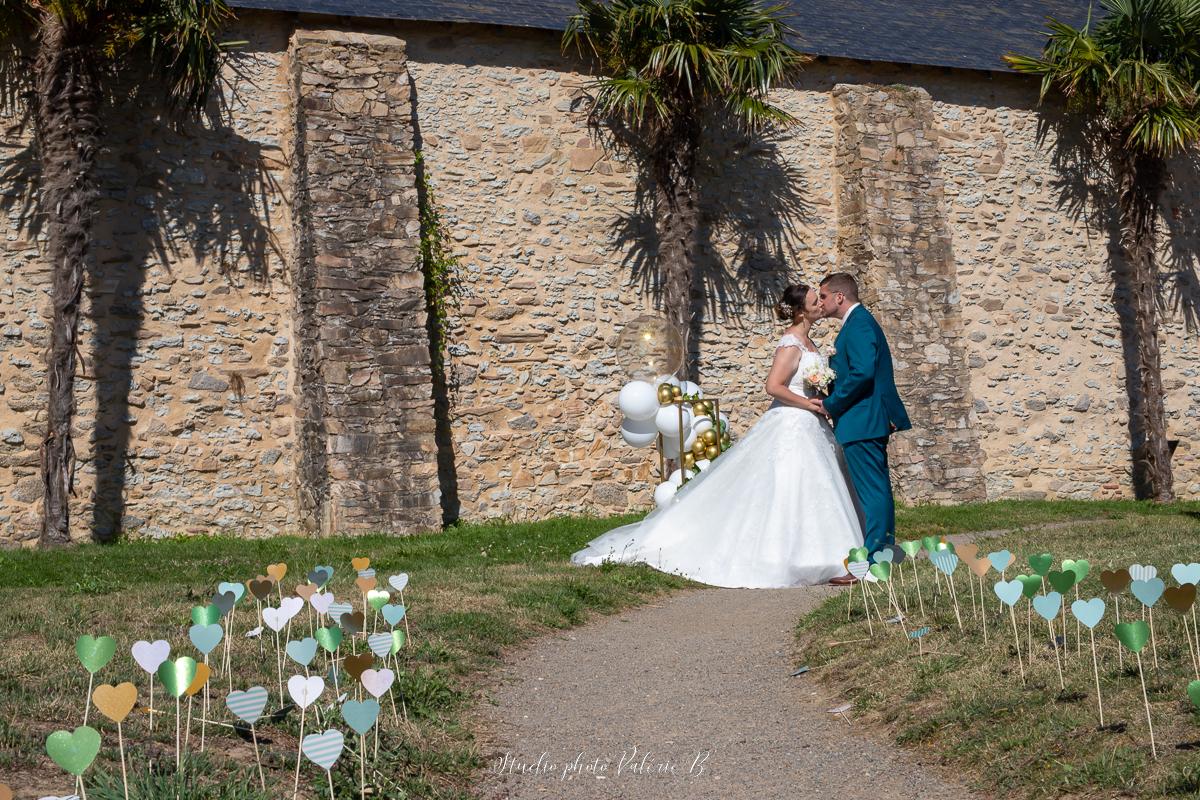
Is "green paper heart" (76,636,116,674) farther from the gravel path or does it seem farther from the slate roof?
the slate roof

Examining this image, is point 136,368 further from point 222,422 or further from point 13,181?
point 13,181

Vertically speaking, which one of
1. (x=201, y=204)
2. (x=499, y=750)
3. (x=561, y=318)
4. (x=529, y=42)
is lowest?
(x=499, y=750)

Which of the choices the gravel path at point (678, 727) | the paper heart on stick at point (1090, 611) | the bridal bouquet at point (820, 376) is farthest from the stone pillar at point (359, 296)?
the paper heart on stick at point (1090, 611)

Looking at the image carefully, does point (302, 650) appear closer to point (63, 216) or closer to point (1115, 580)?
point (1115, 580)

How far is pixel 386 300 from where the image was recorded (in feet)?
36.8

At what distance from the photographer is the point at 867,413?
7207mm

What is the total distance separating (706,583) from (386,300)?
16.4 ft

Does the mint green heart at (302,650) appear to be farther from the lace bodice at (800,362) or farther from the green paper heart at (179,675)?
the lace bodice at (800,362)

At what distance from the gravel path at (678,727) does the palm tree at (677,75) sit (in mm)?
7052

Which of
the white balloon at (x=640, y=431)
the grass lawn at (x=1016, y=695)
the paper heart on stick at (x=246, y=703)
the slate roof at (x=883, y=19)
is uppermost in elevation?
the slate roof at (x=883, y=19)

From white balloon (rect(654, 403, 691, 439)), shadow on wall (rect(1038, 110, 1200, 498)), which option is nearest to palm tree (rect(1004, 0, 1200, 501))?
shadow on wall (rect(1038, 110, 1200, 498))

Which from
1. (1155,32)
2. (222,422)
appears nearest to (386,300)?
(222,422)

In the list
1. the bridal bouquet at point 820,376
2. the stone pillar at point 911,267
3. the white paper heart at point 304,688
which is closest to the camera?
the white paper heart at point 304,688

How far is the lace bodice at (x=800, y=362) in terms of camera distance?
7.66 m
